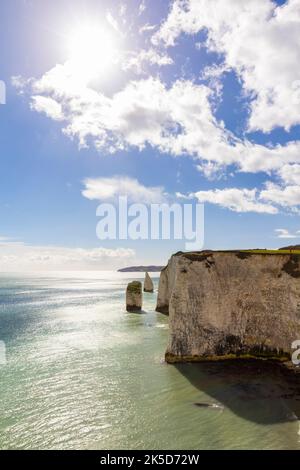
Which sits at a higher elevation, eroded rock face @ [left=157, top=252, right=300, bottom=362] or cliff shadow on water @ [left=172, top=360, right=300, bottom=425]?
eroded rock face @ [left=157, top=252, right=300, bottom=362]

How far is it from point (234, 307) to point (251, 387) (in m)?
6.33

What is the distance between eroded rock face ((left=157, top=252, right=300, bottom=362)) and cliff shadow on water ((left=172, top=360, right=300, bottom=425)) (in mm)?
1207

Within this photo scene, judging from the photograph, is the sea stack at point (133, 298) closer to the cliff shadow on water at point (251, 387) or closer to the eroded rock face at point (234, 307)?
the eroded rock face at point (234, 307)

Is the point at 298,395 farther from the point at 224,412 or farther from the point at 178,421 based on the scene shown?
the point at 178,421

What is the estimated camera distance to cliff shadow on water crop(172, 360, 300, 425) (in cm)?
1516

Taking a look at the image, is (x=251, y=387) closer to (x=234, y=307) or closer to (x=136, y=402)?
(x=234, y=307)

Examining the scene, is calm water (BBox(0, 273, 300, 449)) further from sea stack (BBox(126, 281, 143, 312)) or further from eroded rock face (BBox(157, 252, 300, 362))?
sea stack (BBox(126, 281, 143, 312))

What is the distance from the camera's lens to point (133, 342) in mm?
30422

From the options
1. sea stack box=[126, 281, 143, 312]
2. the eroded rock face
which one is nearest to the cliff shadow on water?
the eroded rock face

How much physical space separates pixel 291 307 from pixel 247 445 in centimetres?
1189

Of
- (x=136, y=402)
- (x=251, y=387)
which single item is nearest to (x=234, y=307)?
(x=251, y=387)
